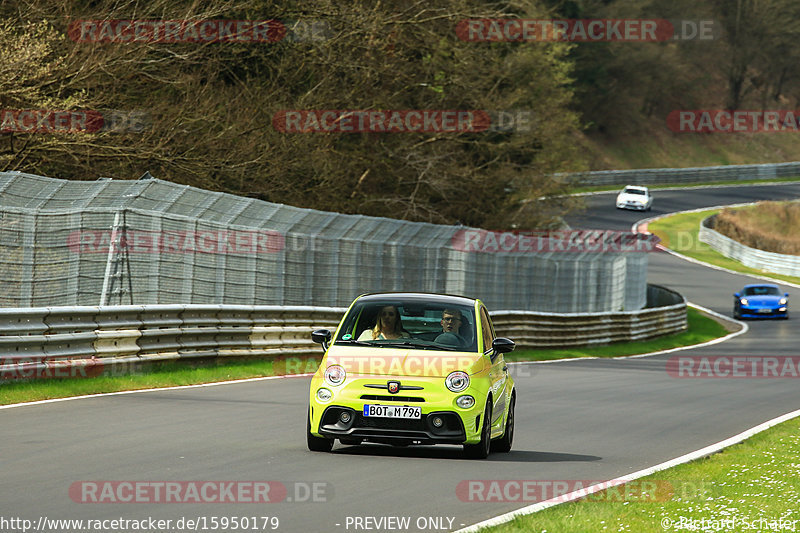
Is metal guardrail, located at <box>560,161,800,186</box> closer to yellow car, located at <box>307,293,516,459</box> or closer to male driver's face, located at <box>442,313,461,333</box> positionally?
male driver's face, located at <box>442,313,461,333</box>

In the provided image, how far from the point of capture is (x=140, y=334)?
17516 millimetres

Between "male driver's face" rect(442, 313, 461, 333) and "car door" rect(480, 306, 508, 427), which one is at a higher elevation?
"male driver's face" rect(442, 313, 461, 333)

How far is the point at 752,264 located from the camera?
6394 centimetres

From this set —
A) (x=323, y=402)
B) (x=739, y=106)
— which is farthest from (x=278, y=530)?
(x=739, y=106)

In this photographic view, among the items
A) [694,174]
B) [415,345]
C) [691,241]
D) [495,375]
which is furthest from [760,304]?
[694,174]

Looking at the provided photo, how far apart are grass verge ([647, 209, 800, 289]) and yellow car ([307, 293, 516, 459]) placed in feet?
165

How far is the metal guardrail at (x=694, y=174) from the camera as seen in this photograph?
300 feet

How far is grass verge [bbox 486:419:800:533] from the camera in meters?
7.92

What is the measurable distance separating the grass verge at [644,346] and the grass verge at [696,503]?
17961mm

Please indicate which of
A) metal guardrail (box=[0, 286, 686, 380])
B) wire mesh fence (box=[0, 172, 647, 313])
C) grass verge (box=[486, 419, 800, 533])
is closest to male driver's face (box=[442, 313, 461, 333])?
grass verge (box=[486, 419, 800, 533])

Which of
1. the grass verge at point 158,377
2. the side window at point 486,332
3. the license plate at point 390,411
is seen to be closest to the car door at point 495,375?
the side window at point 486,332

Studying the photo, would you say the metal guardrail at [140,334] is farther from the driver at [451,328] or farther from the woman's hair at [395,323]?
the driver at [451,328]

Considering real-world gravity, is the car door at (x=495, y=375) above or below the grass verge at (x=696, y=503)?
above

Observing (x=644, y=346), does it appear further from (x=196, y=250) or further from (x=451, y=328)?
(x=451, y=328)
